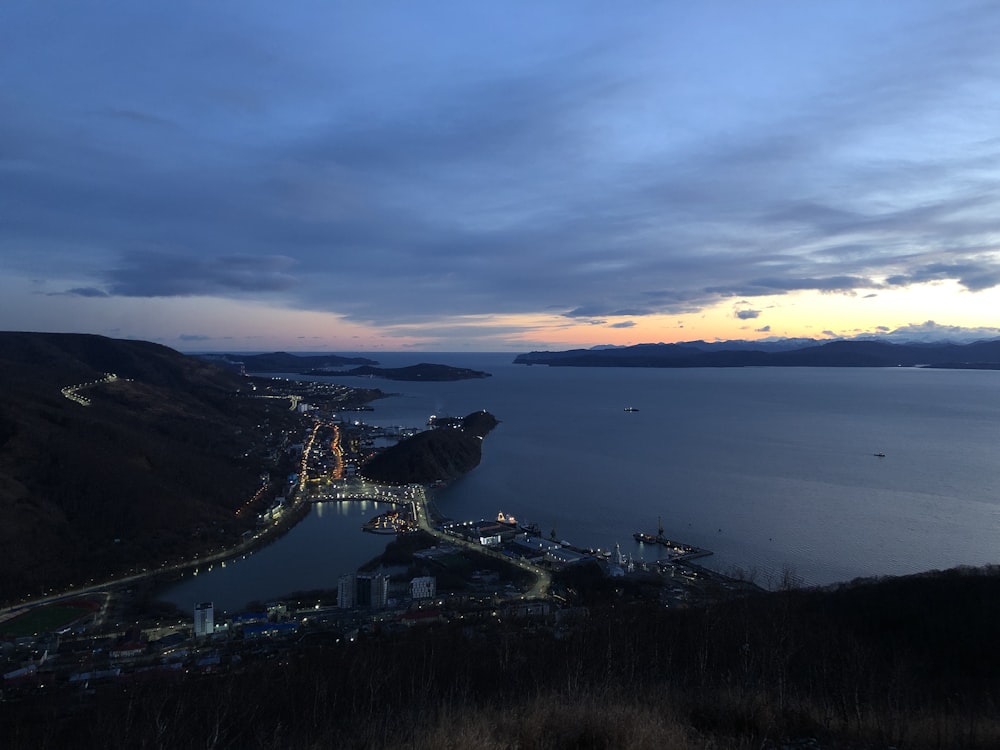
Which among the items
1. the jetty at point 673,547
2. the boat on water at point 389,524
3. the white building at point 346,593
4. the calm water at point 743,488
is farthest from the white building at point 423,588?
the jetty at point 673,547

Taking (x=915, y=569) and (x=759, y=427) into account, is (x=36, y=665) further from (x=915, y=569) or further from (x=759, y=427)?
(x=759, y=427)

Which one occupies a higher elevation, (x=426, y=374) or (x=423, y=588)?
(x=426, y=374)

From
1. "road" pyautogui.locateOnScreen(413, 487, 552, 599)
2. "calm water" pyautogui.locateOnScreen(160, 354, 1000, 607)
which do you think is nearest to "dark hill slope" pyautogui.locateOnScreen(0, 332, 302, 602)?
"calm water" pyautogui.locateOnScreen(160, 354, 1000, 607)

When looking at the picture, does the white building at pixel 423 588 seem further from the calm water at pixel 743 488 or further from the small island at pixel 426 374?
the small island at pixel 426 374

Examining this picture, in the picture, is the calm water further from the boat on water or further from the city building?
the city building

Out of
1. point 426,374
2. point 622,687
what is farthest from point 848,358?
point 622,687

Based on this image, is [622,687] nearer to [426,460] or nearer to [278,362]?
[426,460]

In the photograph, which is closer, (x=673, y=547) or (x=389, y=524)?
(x=673, y=547)
